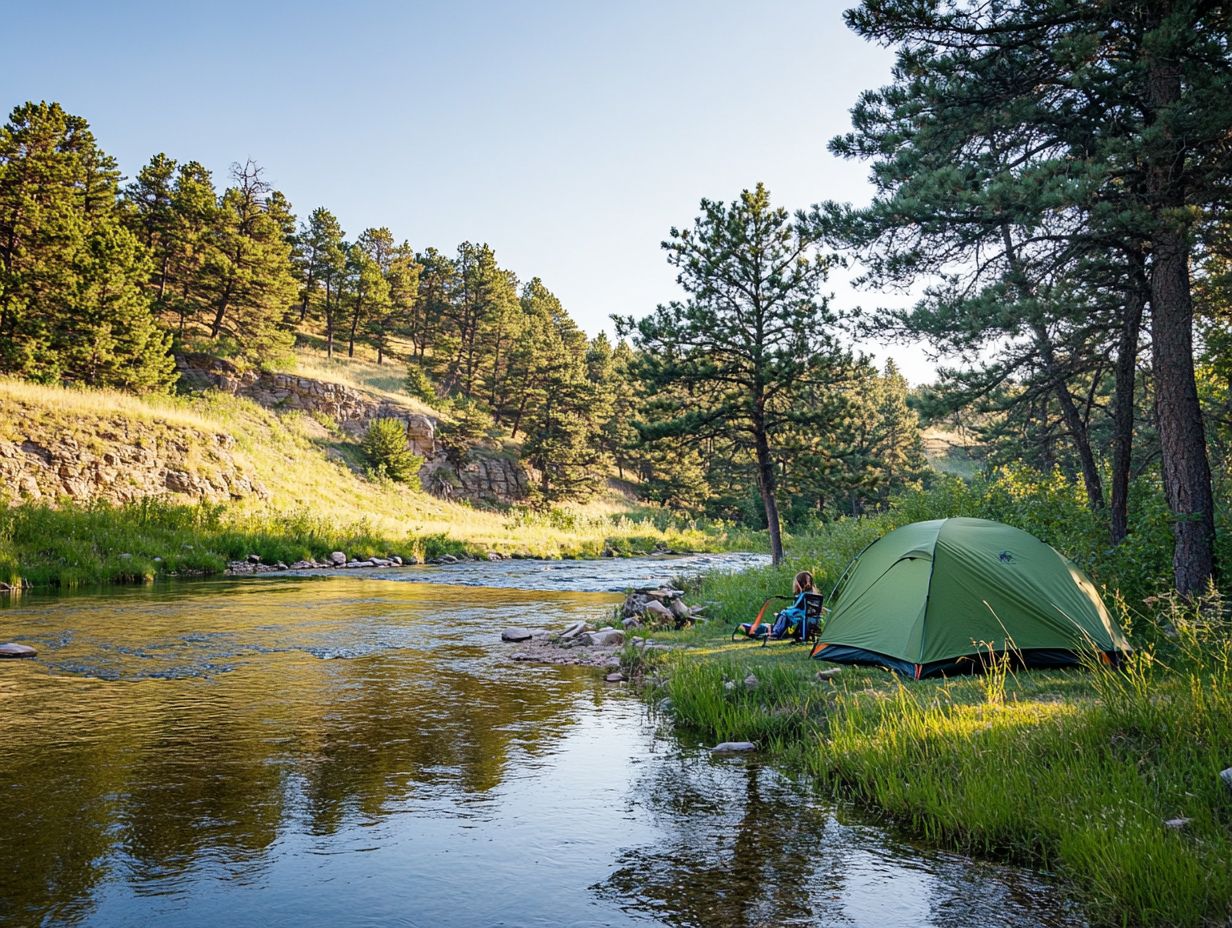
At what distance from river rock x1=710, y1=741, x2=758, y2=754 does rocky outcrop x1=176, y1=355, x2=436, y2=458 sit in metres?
41.8

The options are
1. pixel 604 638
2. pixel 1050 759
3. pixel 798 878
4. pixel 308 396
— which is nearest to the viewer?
pixel 798 878

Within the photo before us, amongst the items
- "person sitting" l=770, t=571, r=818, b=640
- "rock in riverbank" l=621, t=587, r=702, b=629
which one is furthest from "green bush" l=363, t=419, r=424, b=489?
"person sitting" l=770, t=571, r=818, b=640

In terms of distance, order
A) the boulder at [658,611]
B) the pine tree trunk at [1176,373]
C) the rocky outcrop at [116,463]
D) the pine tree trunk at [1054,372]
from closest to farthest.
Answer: the pine tree trunk at [1176,373], the pine tree trunk at [1054,372], the boulder at [658,611], the rocky outcrop at [116,463]

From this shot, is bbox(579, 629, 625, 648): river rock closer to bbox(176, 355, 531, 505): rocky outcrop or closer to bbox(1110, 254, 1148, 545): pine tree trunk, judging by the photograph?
bbox(1110, 254, 1148, 545): pine tree trunk

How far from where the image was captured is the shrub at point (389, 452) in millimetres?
44281

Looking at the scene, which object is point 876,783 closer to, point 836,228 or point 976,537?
point 976,537

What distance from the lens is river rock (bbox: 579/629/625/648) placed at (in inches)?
513

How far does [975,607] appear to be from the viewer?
29.9 feet

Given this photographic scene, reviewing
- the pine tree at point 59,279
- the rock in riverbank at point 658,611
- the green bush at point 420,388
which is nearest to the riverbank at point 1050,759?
the rock in riverbank at point 658,611

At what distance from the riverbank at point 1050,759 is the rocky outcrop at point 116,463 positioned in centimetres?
2248

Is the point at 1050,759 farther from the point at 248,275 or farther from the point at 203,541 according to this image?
the point at 248,275

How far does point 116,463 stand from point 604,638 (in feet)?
68.9

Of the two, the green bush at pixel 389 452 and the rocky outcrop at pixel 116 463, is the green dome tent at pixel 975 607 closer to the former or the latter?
the rocky outcrop at pixel 116 463

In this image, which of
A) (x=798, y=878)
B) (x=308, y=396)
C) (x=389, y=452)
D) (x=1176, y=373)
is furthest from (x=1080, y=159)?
(x=308, y=396)
